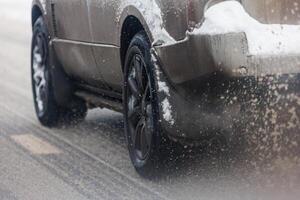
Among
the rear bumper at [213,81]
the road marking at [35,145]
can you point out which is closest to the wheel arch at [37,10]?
the road marking at [35,145]

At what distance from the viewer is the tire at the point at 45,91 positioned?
830 cm

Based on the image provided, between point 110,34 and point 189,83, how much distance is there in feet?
4.12

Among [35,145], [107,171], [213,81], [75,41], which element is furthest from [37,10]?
[213,81]

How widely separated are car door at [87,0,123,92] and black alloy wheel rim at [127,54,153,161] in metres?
0.30

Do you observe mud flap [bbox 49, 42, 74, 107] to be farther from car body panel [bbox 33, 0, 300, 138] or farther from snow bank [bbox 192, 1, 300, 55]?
snow bank [bbox 192, 1, 300, 55]

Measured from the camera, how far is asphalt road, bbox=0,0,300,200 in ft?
18.4

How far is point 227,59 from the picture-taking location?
4.93 metres

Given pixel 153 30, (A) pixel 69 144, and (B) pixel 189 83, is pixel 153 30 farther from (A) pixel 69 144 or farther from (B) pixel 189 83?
(A) pixel 69 144

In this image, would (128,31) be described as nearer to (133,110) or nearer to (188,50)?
(133,110)

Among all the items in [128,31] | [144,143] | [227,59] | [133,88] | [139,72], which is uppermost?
[227,59]

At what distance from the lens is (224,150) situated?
20.1 feet

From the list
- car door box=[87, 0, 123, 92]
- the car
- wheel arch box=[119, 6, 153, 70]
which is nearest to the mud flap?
the car

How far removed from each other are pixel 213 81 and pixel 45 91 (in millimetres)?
3458

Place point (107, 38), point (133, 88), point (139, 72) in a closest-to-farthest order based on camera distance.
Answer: point (139, 72) < point (133, 88) < point (107, 38)
